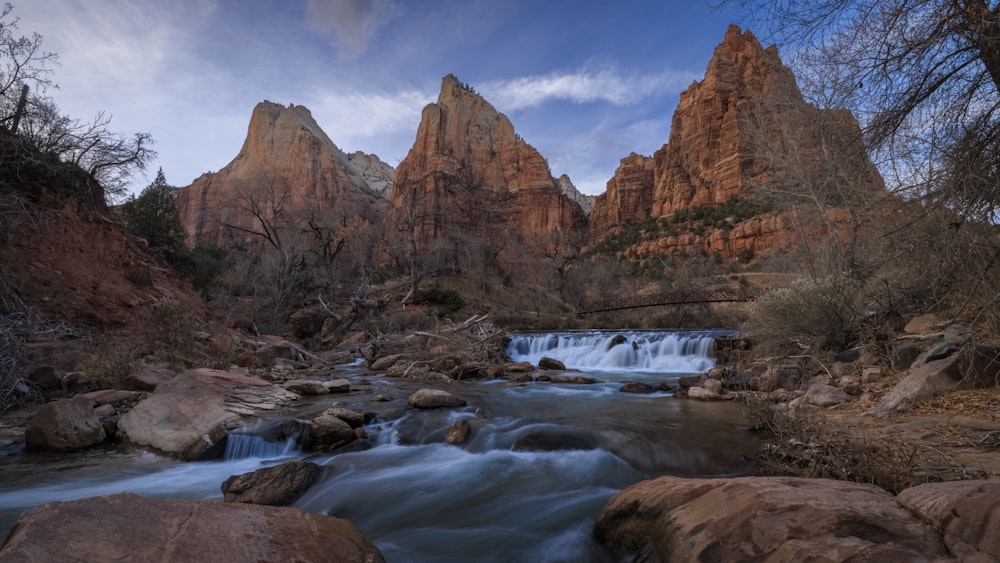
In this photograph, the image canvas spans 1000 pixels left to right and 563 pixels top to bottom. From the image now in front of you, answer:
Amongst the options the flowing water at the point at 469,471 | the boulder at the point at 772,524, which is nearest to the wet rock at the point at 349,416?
the flowing water at the point at 469,471

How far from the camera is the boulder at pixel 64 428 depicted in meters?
5.58

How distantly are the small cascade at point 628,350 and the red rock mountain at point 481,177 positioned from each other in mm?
58201

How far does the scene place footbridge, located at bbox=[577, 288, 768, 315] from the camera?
24.5 metres

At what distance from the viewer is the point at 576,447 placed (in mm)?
5973

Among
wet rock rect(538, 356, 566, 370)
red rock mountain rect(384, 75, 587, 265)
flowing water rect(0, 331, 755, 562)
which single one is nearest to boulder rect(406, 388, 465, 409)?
flowing water rect(0, 331, 755, 562)

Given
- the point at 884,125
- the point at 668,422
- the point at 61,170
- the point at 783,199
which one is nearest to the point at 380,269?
the point at 61,170

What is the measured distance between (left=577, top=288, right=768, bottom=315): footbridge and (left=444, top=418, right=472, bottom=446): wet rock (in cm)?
2048

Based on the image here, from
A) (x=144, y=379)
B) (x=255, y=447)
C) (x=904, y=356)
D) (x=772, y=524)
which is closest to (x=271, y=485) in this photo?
(x=255, y=447)

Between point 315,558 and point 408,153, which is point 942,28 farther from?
point 408,153

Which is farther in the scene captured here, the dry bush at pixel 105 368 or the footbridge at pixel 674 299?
the footbridge at pixel 674 299

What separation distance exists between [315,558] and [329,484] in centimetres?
276

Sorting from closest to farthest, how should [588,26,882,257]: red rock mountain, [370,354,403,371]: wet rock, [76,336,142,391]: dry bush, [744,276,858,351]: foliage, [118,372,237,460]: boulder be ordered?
[118,372,237,460]: boulder < [76,336,142,391]: dry bush < [744,276,858,351]: foliage < [370,354,403,371]: wet rock < [588,26,882,257]: red rock mountain

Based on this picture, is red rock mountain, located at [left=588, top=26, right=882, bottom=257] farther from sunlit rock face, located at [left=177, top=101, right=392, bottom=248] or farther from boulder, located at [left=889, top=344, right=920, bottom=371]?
sunlit rock face, located at [left=177, top=101, right=392, bottom=248]

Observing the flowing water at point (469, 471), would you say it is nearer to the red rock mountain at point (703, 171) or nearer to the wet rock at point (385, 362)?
the wet rock at point (385, 362)
